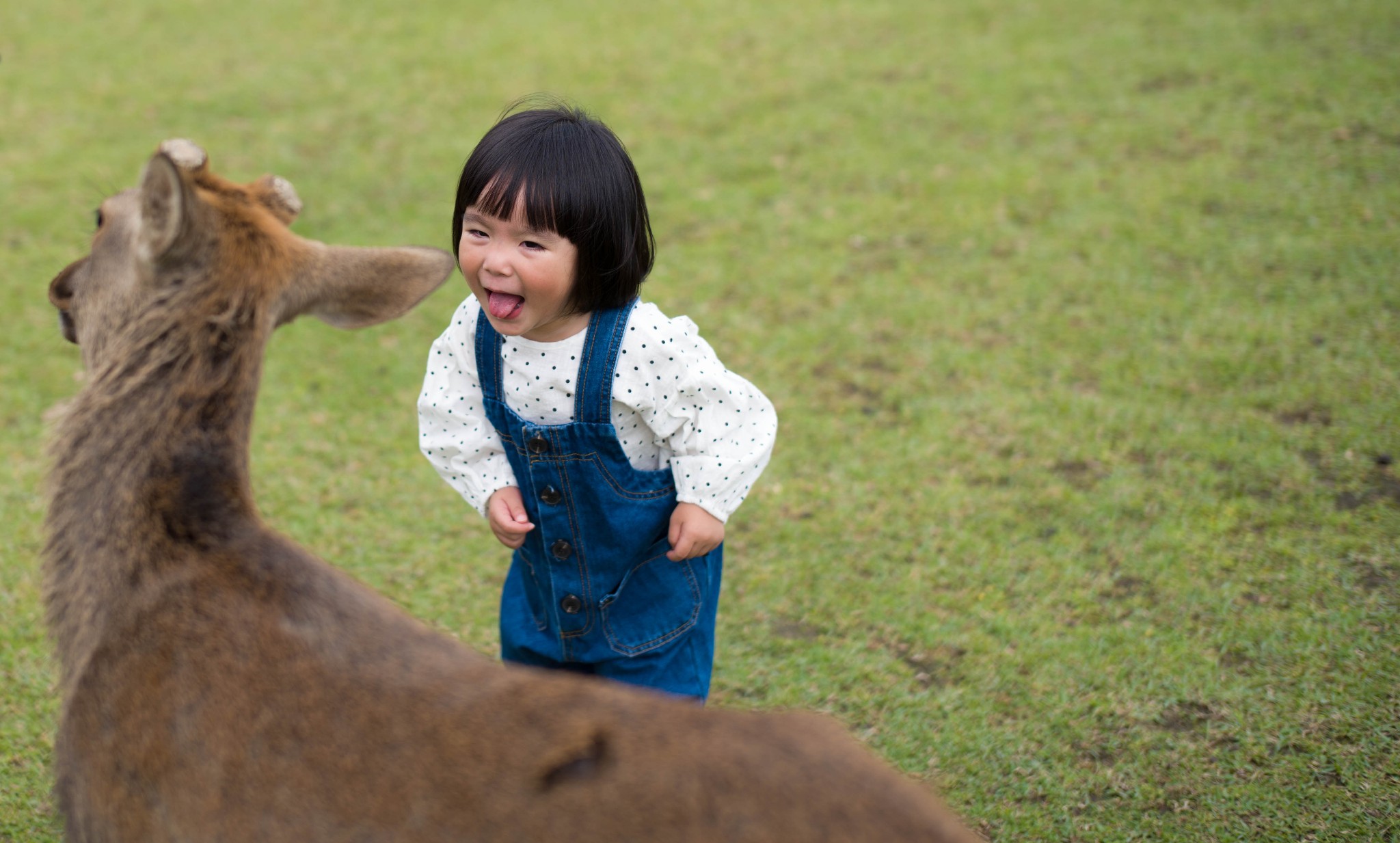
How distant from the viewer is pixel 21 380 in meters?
5.15

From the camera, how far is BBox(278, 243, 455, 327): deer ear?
2.31 metres

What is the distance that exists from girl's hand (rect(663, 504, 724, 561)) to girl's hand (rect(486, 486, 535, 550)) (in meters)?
0.35

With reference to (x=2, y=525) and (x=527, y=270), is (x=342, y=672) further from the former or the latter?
(x=2, y=525)

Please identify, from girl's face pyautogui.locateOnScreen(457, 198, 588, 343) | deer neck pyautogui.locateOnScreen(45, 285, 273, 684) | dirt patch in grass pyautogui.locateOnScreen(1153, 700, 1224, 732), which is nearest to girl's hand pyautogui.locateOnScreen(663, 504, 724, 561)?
girl's face pyautogui.locateOnScreen(457, 198, 588, 343)

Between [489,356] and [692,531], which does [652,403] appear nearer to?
[692,531]

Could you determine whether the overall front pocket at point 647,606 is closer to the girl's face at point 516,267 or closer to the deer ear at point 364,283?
the girl's face at point 516,267

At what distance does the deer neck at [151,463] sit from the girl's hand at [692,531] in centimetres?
96

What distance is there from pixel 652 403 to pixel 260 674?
1073 millimetres

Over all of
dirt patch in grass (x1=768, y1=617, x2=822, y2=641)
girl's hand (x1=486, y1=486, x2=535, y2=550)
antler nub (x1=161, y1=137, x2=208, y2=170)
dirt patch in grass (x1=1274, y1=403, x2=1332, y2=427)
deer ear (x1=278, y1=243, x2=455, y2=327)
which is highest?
antler nub (x1=161, y1=137, x2=208, y2=170)

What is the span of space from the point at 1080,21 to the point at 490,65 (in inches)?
178

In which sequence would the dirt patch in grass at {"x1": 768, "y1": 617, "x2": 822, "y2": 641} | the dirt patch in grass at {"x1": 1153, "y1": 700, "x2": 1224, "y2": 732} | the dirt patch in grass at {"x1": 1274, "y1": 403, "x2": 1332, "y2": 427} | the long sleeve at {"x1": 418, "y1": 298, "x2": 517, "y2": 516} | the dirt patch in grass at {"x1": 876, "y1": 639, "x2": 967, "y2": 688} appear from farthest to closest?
the dirt patch in grass at {"x1": 1274, "y1": 403, "x2": 1332, "y2": 427}, the dirt patch in grass at {"x1": 768, "y1": 617, "x2": 822, "y2": 641}, the dirt patch in grass at {"x1": 876, "y1": 639, "x2": 967, "y2": 688}, the dirt patch in grass at {"x1": 1153, "y1": 700, "x2": 1224, "y2": 732}, the long sleeve at {"x1": 418, "y1": 298, "x2": 517, "y2": 516}

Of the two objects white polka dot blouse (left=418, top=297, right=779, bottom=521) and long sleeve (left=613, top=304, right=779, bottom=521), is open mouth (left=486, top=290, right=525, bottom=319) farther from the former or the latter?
long sleeve (left=613, top=304, right=779, bottom=521)

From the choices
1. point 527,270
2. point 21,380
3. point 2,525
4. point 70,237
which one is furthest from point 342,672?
point 70,237

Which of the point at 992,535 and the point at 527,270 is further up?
the point at 527,270
